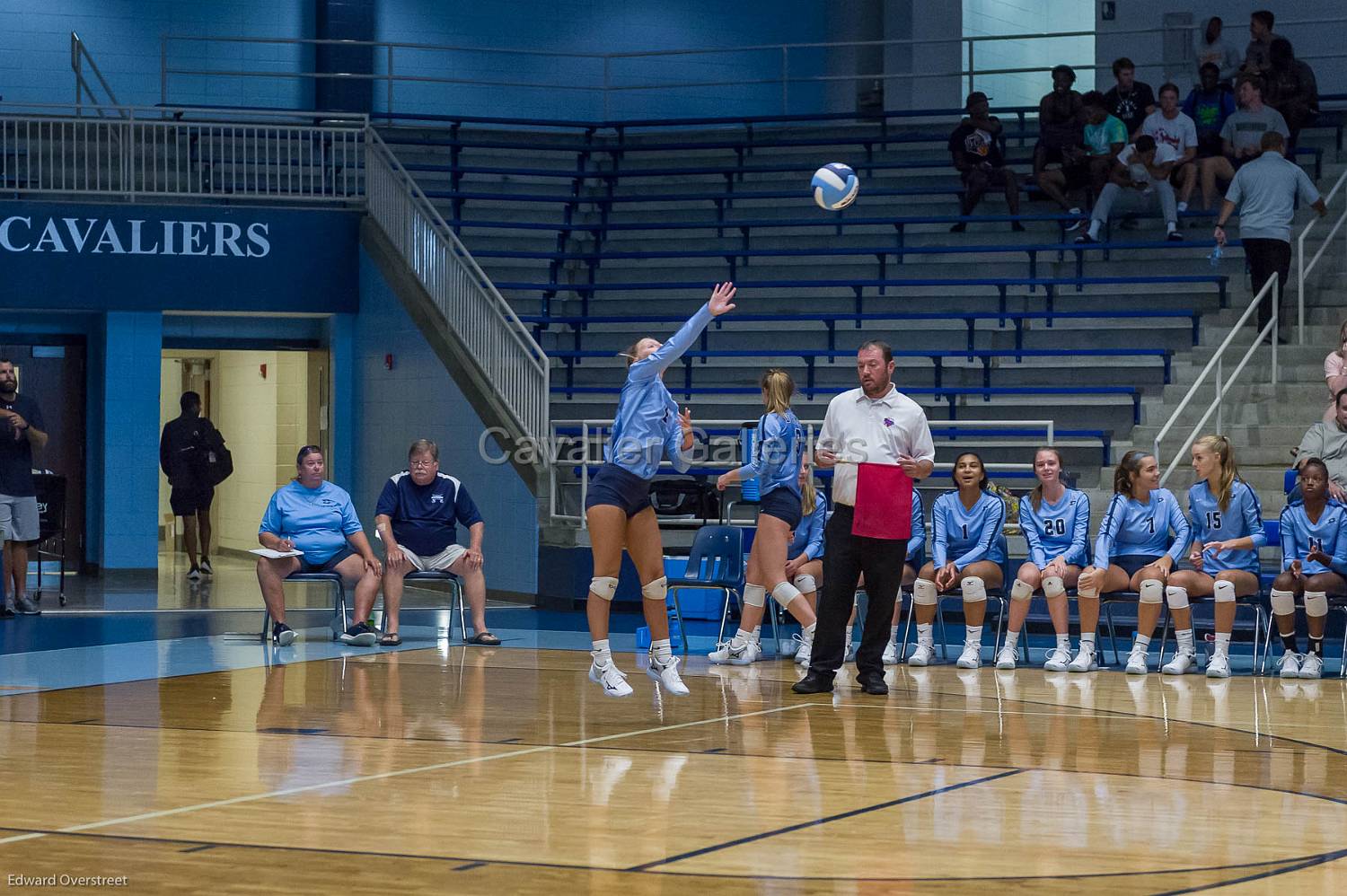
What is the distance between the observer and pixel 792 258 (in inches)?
682

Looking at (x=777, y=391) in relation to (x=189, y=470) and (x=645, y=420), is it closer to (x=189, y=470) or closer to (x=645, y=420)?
(x=645, y=420)

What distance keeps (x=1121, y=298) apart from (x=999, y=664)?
21.2 feet

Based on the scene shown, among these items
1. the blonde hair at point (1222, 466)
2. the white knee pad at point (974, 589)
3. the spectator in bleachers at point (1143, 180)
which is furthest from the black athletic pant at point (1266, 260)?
the white knee pad at point (974, 589)

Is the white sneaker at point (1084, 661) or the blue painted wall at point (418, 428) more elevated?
the blue painted wall at point (418, 428)

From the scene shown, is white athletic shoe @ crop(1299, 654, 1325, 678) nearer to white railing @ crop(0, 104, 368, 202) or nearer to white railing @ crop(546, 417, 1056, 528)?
white railing @ crop(546, 417, 1056, 528)

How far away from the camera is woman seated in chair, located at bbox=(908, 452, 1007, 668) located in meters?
10.4

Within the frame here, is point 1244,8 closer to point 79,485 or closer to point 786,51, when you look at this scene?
point 786,51

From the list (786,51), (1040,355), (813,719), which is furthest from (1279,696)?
(786,51)

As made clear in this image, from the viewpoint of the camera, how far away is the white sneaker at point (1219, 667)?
983 centimetres

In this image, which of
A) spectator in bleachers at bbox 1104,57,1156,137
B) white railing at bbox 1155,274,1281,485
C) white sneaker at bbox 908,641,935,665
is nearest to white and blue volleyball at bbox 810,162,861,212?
white sneaker at bbox 908,641,935,665

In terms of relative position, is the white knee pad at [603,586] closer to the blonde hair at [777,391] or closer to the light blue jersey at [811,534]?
the blonde hair at [777,391]

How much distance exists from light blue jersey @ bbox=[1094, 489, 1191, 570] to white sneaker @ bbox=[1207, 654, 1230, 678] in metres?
0.67

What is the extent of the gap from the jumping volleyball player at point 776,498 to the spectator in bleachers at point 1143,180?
7.24 meters

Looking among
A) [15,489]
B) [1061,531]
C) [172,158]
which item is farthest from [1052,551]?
[172,158]
